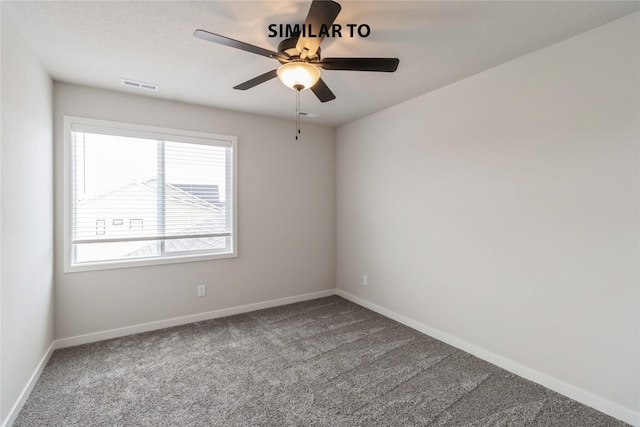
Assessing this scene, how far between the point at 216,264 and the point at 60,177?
5.85 feet

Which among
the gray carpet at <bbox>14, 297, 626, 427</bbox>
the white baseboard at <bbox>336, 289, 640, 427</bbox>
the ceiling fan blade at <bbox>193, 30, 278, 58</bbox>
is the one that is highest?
the ceiling fan blade at <bbox>193, 30, 278, 58</bbox>

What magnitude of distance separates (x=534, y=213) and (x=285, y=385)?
240 centimetres

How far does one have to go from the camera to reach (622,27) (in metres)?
1.99

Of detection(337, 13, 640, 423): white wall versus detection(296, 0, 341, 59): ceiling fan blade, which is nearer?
detection(296, 0, 341, 59): ceiling fan blade

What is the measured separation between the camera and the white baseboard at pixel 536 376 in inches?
79.5

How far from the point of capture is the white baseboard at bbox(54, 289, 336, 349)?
3.05 meters

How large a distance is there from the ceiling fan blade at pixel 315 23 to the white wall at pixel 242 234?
7.31ft

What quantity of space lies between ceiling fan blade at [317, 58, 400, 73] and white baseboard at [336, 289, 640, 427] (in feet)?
8.41

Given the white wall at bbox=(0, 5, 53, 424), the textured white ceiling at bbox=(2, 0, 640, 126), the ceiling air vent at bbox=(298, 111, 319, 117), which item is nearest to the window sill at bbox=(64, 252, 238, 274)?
the white wall at bbox=(0, 5, 53, 424)

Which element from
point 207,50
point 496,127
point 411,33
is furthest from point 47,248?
point 496,127

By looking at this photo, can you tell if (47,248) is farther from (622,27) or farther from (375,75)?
(622,27)

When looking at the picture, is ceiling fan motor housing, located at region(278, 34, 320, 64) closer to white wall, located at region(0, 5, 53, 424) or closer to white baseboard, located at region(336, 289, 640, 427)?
white wall, located at region(0, 5, 53, 424)

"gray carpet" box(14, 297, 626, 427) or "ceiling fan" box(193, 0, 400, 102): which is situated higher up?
"ceiling fan" box(193, 0, 400, 102)

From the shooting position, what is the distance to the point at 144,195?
3391 mm
